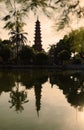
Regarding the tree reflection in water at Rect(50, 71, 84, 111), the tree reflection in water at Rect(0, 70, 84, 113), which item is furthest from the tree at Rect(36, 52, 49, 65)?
the tree reflection in water at Rect(50, 71, 84, 111)

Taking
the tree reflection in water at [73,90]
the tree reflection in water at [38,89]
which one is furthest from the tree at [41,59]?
the tree reflection in water at [73,90]

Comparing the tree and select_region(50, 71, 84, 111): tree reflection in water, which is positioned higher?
the tree

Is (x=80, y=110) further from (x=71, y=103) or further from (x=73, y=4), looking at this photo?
(x=73, y=4)

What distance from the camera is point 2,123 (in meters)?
14.0

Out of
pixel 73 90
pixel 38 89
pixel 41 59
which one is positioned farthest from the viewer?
pixel 41 59

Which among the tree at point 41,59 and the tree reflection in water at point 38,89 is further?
the tree at point 41,59

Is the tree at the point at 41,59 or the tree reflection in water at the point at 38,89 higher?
the tree at the point at 41,59

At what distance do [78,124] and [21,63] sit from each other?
5987 cm

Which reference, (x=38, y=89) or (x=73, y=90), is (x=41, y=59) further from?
(x=73, y=90)

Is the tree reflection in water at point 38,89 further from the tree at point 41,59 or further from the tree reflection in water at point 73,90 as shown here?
the tree at point 41,59

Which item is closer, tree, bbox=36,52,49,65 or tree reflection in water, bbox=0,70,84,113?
tree reflection in water, bbox=0,70,84,113

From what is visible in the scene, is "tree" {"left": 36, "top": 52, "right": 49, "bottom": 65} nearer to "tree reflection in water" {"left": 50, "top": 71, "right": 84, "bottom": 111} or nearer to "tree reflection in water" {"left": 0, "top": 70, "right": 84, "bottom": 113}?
"tree reflection in water" {"left": 0, "top": 70, "right": 84, "bottom": 113}

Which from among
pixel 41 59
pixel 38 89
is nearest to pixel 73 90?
pixel 38 89

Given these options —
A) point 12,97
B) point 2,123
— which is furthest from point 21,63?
point 2,123
